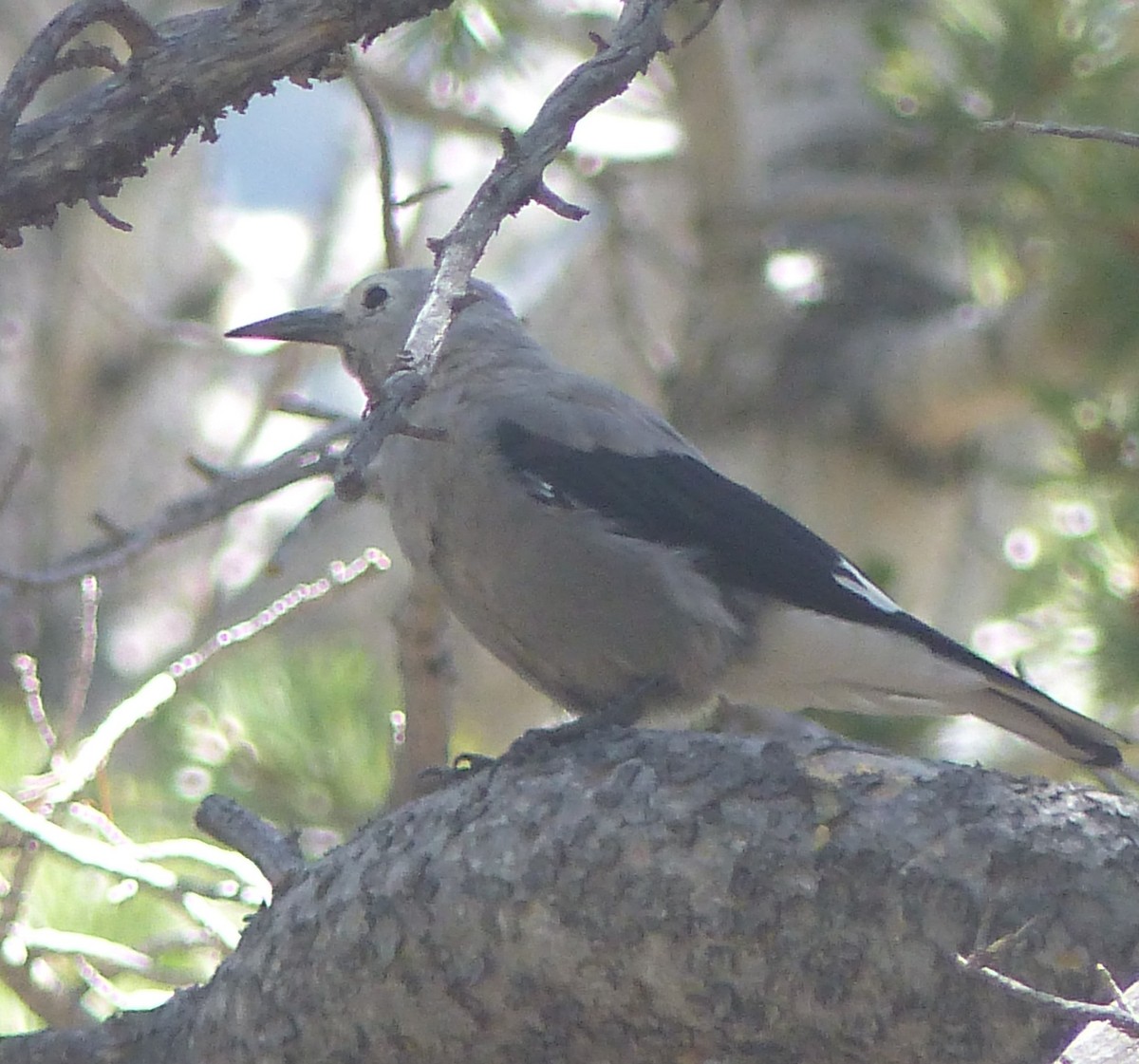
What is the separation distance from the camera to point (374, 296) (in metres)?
3.18

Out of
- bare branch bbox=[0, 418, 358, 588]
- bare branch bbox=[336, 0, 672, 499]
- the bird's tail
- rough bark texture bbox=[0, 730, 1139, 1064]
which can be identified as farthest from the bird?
bare branch bbox=[336, 0, 672, 499]

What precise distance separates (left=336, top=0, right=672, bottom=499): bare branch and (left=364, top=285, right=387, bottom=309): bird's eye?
1.37 m

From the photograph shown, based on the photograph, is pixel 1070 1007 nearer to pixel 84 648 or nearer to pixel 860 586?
pixel 860 586

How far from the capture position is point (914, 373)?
13.6ft

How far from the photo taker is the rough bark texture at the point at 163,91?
1659mm

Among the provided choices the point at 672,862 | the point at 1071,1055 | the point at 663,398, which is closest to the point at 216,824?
the point at 672,862

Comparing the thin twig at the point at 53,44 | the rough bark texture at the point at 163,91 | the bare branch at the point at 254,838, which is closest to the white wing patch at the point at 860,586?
the bare branch at the point at 254,838

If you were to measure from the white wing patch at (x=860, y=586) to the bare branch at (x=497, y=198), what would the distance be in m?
1.16

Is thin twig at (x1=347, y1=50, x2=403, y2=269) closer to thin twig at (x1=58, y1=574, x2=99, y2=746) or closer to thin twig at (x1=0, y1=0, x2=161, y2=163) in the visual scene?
thin twig at (x1=58, y1=574, x2=99, y2=746)

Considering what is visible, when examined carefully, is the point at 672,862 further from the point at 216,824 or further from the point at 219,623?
the point at 219,623

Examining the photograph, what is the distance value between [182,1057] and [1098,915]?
1026 mm

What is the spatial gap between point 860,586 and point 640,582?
1.31 ft

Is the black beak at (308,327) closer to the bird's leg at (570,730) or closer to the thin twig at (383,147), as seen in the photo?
the thin twig at (383,147)

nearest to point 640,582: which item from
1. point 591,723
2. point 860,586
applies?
point 591,723
